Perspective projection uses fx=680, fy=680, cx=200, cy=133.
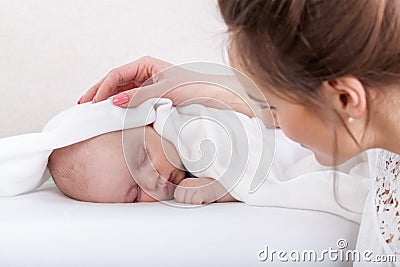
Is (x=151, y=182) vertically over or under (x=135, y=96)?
under

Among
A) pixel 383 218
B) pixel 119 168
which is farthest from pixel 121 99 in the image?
pixel 383 218

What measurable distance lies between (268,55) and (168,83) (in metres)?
0.52

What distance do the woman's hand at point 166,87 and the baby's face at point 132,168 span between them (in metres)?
0.08

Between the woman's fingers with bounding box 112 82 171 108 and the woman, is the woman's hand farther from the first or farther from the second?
the woman

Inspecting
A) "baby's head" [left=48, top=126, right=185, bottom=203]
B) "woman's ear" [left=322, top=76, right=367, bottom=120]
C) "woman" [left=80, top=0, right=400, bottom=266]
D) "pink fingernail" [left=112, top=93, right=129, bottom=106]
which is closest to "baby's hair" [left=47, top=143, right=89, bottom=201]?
"baby's head" [left=48, top=126, right=185, bottom=203]

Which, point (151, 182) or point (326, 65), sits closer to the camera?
point (326, 65)

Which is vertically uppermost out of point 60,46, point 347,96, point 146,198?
point 347,96

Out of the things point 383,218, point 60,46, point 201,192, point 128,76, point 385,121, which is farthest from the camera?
point 60,46

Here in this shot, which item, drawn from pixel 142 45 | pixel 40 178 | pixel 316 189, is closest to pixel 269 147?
pixel 316 189

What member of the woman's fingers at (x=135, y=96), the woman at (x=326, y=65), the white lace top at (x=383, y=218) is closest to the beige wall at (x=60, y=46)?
the woman's fingers at (x=135, y=96)

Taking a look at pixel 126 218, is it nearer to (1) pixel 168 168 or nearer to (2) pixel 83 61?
(1) pixel 168 168

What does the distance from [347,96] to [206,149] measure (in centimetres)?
46

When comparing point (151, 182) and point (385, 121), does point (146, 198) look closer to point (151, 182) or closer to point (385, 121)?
point (151, 182)

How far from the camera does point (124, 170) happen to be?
1271 millimetres
